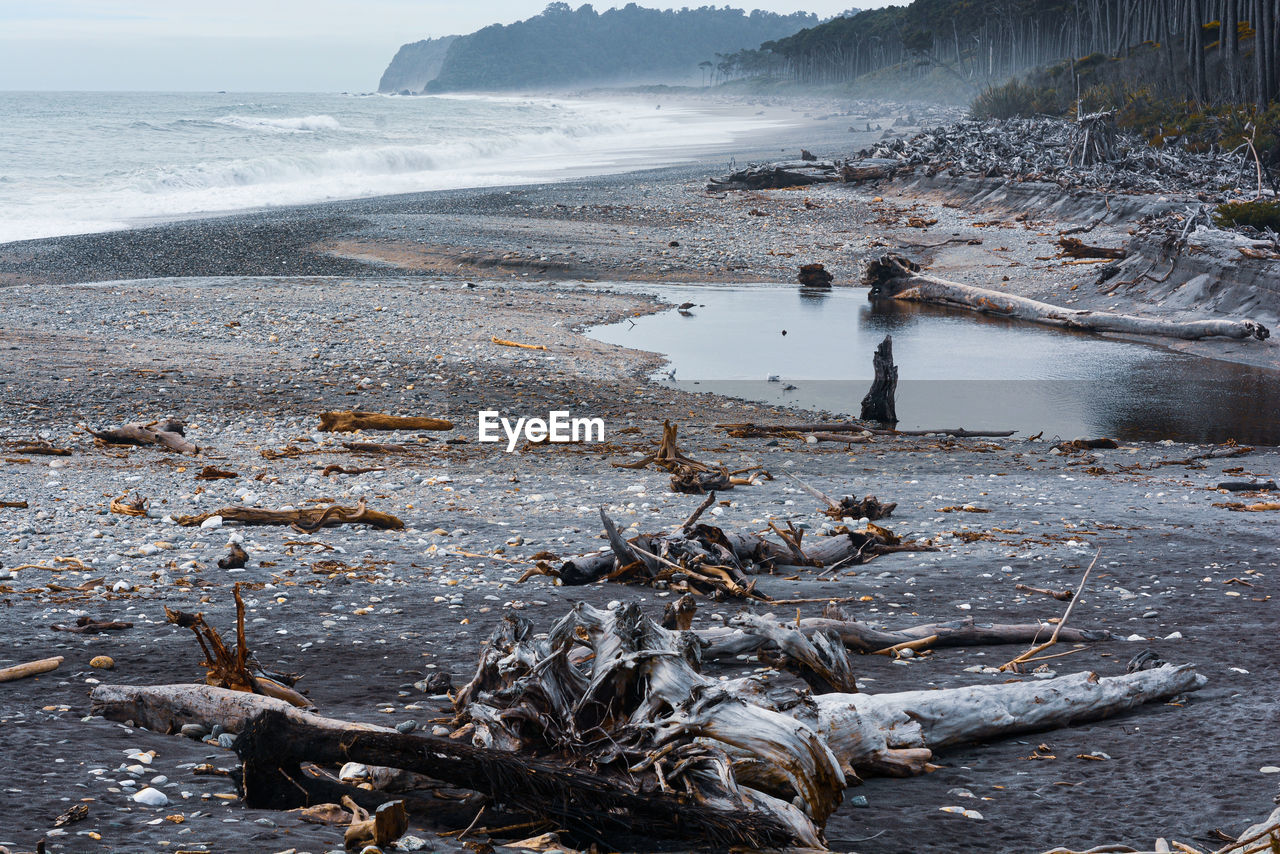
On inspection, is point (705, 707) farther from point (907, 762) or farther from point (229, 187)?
point (229, 187)

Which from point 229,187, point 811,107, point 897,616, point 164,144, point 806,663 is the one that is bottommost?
point 897,616

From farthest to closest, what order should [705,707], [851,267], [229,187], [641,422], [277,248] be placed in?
[229,187], [277,248], [851,267], [641,422], [705,707]

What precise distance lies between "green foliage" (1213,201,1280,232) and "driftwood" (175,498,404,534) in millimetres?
15634

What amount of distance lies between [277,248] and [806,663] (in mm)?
21397

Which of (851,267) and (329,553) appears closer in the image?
(329,553)

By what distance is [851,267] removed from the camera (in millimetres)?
21250

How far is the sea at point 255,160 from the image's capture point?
35.5m

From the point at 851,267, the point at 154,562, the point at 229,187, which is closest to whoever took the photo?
the point at 154,562

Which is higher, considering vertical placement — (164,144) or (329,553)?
(164,144)

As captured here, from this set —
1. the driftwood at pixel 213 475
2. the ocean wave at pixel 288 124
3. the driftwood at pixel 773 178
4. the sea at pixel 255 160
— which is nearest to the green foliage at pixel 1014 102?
the sea at pixel 255 160

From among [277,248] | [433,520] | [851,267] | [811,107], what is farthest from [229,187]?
[811,107]

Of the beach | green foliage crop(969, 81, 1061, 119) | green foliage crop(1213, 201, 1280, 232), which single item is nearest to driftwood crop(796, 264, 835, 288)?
the beach

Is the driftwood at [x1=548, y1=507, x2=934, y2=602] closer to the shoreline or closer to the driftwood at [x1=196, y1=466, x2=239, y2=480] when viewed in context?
the shoreline

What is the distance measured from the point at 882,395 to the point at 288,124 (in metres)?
72.2
